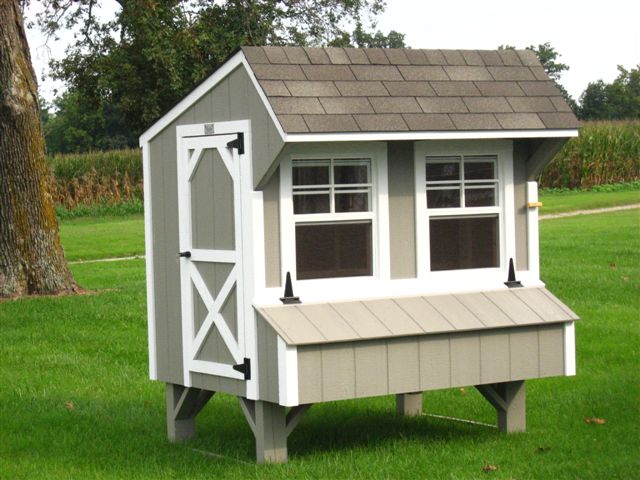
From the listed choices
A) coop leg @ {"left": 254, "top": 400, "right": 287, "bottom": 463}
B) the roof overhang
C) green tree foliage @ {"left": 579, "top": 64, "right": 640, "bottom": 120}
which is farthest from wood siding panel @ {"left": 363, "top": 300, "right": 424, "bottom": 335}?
green tree foliage @ {"left": 579, "top": 64, "right": 640, "bottom": 120}

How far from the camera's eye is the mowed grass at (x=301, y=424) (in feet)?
27.8

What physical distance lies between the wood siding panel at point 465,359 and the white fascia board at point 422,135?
4.45 ft

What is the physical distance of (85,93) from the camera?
32.9 metres

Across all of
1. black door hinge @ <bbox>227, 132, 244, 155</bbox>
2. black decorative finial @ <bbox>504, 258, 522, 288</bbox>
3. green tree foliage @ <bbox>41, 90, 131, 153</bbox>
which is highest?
green tree foliage @ <bbox>41, 90, 131, 153</bbox>

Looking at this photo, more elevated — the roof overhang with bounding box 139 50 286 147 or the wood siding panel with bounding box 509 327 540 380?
the roof overhang with bounding box 139 50 286 147

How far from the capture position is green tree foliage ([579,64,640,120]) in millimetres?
73438

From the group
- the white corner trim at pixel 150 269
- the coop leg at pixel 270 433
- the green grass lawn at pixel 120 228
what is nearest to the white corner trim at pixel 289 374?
the coop leg at pixel 270 433

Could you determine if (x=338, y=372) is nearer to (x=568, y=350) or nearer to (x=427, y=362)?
(x=427, y=362)

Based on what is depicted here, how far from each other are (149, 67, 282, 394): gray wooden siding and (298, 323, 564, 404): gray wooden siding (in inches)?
27.0

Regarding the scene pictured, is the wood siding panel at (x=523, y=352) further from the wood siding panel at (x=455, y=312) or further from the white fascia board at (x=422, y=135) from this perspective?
the white fascia board at (x=422, y=135)

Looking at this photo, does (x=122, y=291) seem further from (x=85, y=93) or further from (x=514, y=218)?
(x=85, y=93)

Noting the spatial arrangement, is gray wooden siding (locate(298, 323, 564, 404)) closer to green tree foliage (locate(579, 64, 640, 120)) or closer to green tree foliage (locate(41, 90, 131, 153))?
green tree foliage (locate(41, 90, 131, 153))

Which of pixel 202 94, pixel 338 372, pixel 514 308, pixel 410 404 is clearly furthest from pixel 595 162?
pixel 338 372

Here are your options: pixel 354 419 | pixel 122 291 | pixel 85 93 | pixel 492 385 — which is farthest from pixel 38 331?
pixel 85 93
